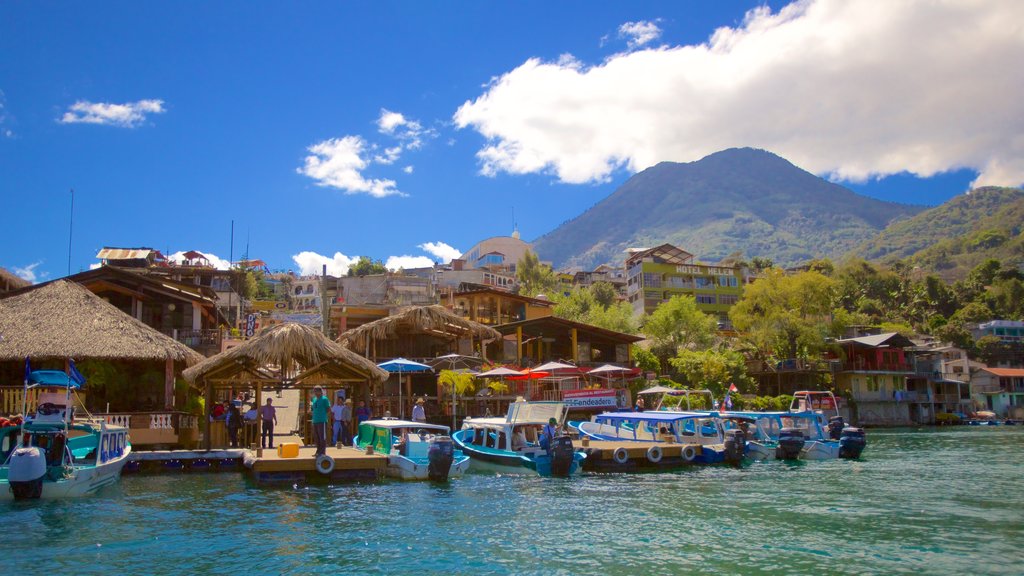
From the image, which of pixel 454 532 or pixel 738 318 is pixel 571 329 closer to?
pixel 738 318

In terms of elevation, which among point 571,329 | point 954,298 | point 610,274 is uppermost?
point 610,274

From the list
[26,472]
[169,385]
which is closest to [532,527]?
[26,472]

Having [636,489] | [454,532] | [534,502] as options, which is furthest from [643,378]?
[454,532]

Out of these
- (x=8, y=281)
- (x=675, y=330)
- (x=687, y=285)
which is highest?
(x=687, y=285)

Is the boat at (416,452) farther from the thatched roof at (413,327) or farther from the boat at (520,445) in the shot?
the thatched roof at (413,327)

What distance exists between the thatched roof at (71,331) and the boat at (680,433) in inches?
621

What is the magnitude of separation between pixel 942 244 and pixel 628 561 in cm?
18022

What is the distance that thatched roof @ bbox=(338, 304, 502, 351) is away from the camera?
123 ft

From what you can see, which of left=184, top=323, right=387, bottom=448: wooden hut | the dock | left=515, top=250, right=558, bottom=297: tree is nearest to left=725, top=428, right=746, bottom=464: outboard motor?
the dock

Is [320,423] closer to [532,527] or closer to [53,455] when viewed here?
[53,455]

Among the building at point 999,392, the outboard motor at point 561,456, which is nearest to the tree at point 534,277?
the building at point 999,392

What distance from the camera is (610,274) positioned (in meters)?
117

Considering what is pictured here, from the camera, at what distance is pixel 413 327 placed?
38844 mm

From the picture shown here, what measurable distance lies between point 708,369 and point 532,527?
3935 centimetres
